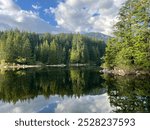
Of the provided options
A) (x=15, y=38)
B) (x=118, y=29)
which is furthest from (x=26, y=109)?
(x=15, y=38)

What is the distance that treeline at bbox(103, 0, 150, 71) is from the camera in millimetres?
31750

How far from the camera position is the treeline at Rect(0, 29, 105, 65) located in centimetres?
7606

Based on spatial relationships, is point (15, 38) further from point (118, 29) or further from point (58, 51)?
point (118, 29)

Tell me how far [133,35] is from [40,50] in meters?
59.2

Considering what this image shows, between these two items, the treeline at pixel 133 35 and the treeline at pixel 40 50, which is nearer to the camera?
the treeline at pixel 133 35

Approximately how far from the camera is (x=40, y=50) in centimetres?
9131

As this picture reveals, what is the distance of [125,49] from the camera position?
34.8 m

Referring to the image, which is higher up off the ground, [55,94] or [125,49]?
[125,49]

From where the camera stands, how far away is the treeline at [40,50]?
2995 inches

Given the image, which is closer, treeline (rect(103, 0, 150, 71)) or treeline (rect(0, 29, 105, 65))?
treeline (rect(103, 0, 150, 71))

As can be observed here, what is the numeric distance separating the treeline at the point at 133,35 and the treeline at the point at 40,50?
42.2m

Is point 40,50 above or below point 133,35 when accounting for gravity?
above

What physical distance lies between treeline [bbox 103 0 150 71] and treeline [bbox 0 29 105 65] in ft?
138

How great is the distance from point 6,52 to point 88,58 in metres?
36.9
